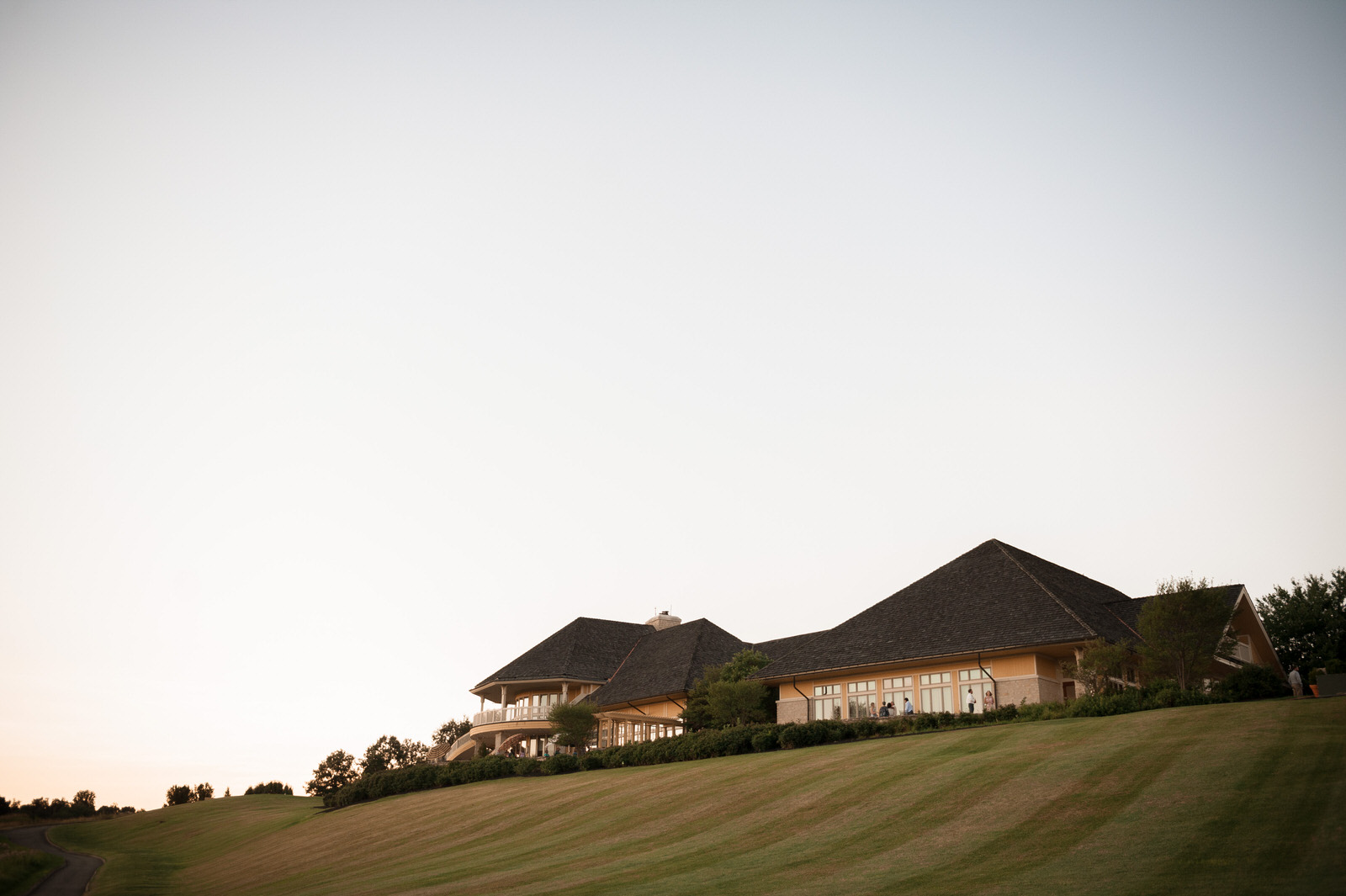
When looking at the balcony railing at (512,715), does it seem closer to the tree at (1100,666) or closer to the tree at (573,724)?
the tree at (573,724)

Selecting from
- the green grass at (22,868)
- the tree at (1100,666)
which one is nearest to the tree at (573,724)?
the green grass at (22,868)

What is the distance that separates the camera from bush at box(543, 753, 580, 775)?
41625 mm

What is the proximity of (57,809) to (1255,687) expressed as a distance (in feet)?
375

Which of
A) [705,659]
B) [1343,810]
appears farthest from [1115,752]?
[705,659]

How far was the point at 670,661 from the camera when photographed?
55.9 metres

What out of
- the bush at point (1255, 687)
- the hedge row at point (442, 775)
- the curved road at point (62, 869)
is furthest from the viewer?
the hedge row at point (442, 775)

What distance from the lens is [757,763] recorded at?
3077 cm

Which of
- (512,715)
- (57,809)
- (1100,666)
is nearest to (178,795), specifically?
(57,809)

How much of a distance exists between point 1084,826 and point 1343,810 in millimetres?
4038

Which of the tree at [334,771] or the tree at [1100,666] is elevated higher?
the tree at [1100,666]

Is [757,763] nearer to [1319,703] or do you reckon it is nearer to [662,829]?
[662,829]

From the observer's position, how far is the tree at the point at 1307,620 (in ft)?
184

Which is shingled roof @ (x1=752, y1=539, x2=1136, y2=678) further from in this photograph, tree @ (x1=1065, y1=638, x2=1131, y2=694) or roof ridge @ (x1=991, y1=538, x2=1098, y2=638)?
tree @ (x1=1065, y1=638, x2=1131, y2=694)

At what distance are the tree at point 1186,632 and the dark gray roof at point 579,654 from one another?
3631cm
